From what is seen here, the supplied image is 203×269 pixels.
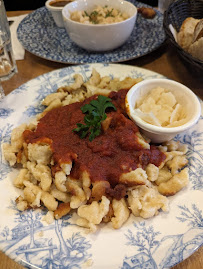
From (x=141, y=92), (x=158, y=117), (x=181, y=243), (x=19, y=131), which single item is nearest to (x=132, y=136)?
(x=158, y=117)

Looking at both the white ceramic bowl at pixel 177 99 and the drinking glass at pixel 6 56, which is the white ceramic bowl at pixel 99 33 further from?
the white ceramic bowl at pixel 177 99

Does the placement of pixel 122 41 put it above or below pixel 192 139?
above

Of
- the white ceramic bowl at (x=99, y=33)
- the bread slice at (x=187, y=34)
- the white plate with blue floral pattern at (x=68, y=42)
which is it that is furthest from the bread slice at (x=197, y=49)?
the white ceramic bowl at (x=99, y=33)

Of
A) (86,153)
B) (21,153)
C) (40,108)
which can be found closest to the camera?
(86,153)

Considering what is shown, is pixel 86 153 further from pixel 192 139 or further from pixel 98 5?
pixel 98 5

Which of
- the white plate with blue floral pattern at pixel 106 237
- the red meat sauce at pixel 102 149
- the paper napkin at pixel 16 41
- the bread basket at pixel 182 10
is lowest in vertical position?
the white plate with blue floral pattern at pixel 106 237

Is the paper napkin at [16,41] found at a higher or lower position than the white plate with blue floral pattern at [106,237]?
higher

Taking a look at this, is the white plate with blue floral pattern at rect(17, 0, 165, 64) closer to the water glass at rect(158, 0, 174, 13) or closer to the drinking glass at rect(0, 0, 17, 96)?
the water glass at rect(158, 0, 174, 13)
